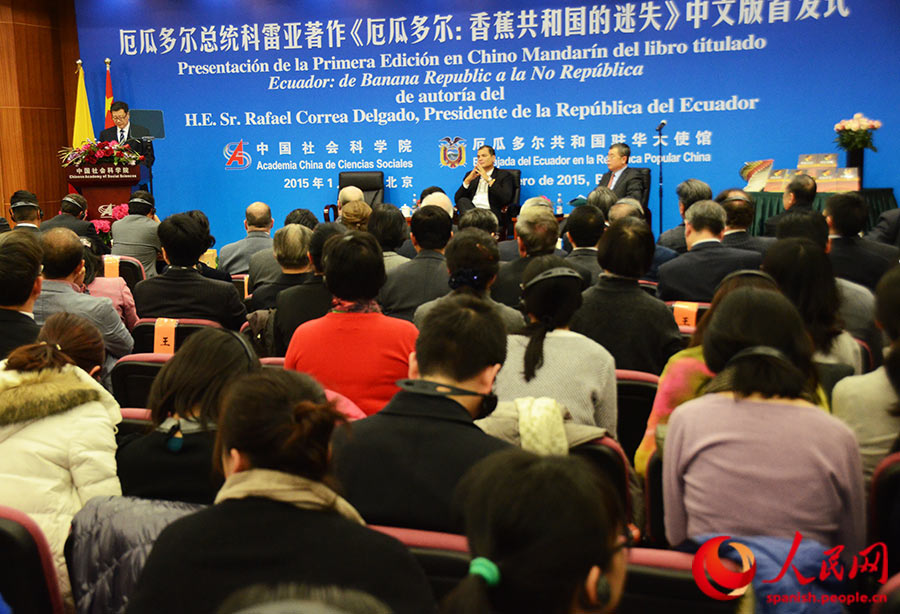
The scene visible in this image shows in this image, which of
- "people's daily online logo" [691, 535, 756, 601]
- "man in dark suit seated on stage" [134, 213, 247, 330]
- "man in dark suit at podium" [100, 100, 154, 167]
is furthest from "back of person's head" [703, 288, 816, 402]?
"man in dark suit at podium" [100, 100, 154, 167]

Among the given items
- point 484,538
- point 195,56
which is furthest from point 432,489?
point 195,56

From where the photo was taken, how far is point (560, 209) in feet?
28.8

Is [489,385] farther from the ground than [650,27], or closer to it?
closer to it

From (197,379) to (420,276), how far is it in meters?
2.04

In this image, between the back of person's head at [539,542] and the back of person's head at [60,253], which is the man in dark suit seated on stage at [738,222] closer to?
the back of person's head at [60,253]

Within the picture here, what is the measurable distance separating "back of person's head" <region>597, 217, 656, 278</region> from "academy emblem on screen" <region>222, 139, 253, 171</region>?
7370mm

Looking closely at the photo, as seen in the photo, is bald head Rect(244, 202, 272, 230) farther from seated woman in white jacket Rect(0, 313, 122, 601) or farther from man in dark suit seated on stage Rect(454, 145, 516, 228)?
seated woman in white jacket Rect(0, 313, 122, 601)

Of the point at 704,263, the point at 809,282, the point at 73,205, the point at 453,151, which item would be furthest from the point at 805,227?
the point at 453,151

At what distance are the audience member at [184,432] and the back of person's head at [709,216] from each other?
284 cm

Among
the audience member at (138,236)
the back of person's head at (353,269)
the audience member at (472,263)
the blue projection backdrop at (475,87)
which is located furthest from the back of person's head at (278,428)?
the blue projection backdrop at (475,87)

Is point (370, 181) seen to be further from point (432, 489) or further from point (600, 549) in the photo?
point (600, 549)

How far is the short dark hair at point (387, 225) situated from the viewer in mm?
4418

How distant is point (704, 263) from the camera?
4004 millimetres

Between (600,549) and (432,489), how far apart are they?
2.14 ft
